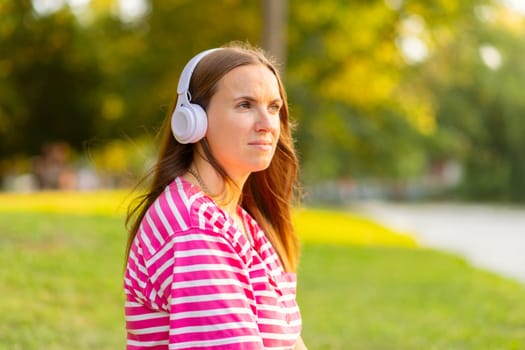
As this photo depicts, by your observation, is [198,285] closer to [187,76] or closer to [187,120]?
[187,120]

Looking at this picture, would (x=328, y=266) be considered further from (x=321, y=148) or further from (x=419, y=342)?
(x=321, y=148)

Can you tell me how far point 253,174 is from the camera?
2.65 metres

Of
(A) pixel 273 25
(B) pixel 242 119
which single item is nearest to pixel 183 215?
(B) pixel 242 119

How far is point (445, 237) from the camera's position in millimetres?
18547

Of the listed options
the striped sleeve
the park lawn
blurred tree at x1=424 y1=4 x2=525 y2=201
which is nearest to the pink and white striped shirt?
the striped sleeve

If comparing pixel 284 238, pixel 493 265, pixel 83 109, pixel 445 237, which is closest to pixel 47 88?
pixel 83 109

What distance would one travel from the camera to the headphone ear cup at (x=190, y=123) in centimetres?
219

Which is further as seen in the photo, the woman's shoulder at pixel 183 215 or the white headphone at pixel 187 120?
the white headphone at pixel 187 120

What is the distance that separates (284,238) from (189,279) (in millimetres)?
709

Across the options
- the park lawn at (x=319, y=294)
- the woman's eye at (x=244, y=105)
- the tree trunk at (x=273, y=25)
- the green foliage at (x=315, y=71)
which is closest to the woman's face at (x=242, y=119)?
the woman's eye at (x=244, y=105)

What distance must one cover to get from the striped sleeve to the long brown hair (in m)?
0.32

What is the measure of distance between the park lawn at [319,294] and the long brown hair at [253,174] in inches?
35.5

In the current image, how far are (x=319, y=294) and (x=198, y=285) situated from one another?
678cm

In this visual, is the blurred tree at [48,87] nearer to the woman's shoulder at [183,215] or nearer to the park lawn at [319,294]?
the park lawn at [319,294]
